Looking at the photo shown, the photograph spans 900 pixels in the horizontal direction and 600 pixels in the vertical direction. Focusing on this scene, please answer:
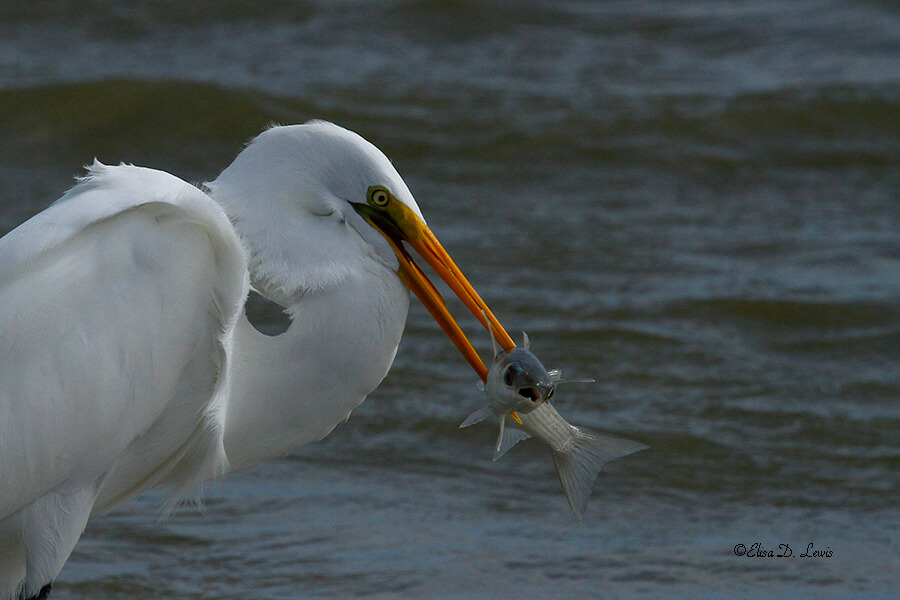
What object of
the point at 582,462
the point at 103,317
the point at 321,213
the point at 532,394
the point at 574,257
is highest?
the point at 321,213

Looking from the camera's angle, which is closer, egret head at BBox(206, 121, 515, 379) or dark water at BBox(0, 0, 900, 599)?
egret head at BBox(206, 121, 515, 379)

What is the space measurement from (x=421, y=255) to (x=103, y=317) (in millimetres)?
767

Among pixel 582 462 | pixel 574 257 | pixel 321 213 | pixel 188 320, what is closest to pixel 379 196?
pixel 321 213

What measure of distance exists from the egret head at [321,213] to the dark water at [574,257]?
1212 millimetres

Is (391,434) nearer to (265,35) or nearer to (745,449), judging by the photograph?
(745,449)

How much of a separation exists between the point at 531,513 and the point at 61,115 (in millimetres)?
5186

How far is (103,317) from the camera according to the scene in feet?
9.23

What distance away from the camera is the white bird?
9.14 feet

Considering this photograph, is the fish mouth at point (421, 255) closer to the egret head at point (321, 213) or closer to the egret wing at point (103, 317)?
the egret head at point (321, 213)

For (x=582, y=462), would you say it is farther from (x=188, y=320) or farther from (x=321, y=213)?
(x=188, y=320)

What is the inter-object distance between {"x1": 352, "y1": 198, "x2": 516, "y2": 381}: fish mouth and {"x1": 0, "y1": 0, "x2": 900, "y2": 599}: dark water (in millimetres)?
1103

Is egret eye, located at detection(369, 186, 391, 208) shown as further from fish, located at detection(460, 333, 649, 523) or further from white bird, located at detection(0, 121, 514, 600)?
fish, located at detection(460, 333, 649, 523)

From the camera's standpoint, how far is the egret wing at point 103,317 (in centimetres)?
276

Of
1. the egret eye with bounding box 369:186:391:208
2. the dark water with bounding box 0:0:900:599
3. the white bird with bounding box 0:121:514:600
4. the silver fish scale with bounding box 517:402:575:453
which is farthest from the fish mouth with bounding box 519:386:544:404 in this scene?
the dark water with bounding box 0:0:900:599
